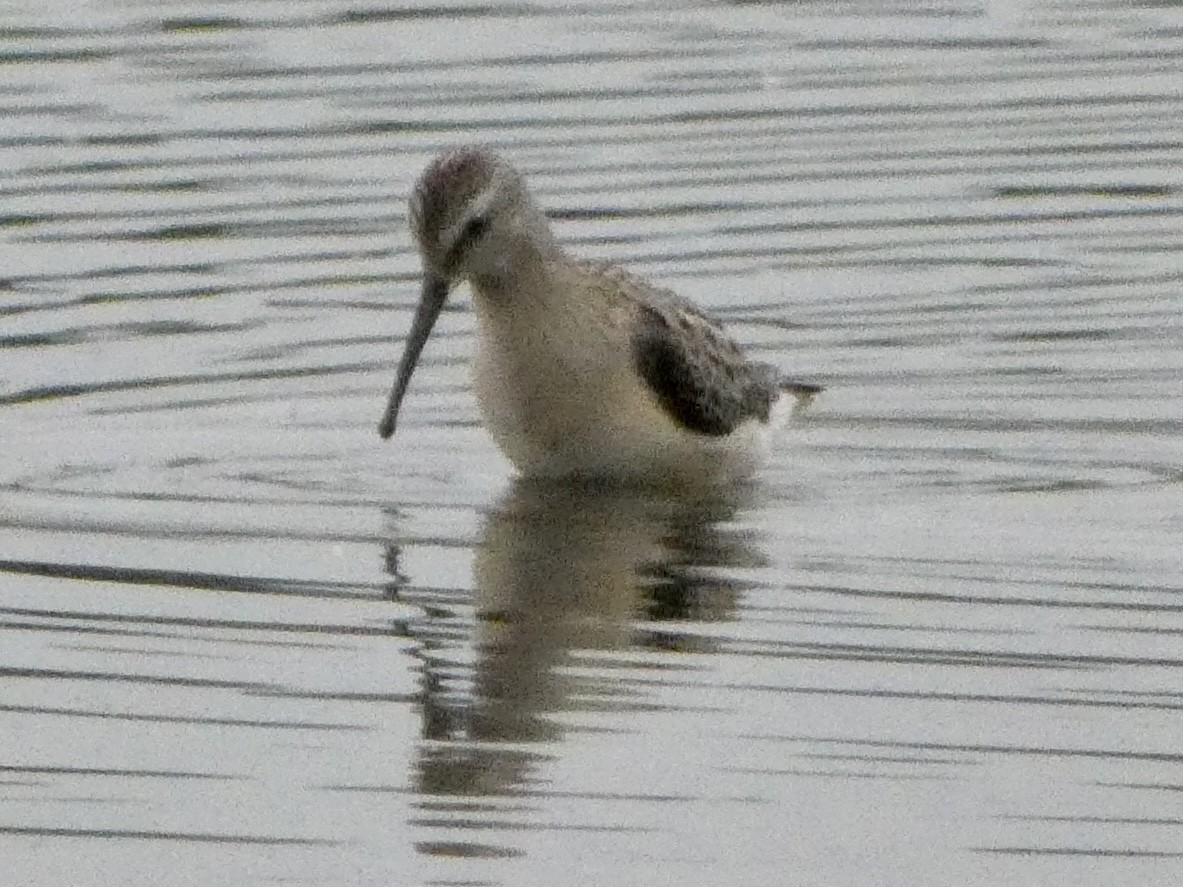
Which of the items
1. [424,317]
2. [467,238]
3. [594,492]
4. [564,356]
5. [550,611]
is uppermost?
[467,238]

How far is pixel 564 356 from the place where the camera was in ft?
43.7

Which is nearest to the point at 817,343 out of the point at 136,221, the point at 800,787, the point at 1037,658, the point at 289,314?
the point at 289,314

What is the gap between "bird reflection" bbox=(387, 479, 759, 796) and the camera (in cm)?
998

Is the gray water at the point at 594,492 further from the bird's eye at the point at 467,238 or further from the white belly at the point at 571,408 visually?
the bird's eye at the point at 467,238

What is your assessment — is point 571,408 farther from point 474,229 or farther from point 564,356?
point 474,229

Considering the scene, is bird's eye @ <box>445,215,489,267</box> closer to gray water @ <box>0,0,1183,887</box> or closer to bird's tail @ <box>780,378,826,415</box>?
gray water @ <box>0,0,1183,887</box>

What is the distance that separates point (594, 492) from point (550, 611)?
187 cm

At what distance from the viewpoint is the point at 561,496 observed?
13.3 m

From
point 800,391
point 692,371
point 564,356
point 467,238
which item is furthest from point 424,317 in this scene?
point 800,391

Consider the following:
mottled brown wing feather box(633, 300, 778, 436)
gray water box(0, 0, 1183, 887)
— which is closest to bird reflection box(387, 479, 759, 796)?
gray water box(0, 0, 1183, 887)

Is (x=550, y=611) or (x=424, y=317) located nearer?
(x=550, y=611)

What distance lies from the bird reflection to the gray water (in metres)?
0.02

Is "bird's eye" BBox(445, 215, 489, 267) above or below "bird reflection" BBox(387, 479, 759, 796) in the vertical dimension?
above

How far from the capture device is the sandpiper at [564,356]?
1309 cm
